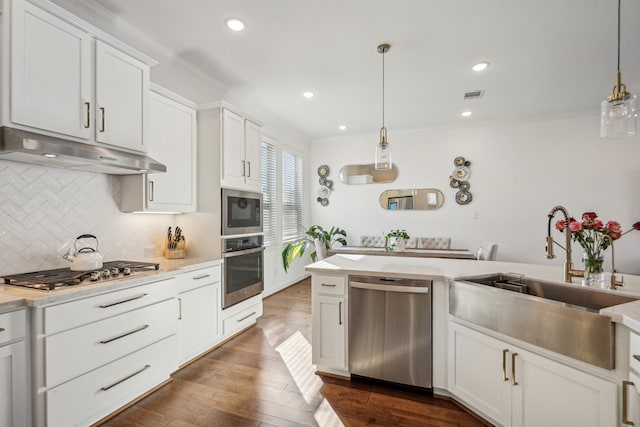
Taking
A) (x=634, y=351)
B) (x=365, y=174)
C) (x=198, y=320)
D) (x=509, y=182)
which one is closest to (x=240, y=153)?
(x=198, y=320)

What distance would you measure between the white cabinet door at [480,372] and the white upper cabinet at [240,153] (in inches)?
94.3

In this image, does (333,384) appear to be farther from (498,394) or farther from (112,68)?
(112,68)

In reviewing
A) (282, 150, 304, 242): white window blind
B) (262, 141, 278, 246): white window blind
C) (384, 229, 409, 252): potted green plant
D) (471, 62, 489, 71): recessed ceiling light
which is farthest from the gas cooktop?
(471, 62, 489, 71): recessed ceiling light

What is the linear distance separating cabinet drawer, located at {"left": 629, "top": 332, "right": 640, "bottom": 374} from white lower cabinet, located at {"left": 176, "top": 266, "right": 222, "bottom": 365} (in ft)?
8.71

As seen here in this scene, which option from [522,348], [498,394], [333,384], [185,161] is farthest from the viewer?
[185,161]

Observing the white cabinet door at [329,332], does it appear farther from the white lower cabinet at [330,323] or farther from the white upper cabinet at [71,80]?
the white upper cabinet at [71,80]

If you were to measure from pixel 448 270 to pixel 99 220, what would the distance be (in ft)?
9.18

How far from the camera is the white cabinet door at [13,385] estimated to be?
4.59 ft

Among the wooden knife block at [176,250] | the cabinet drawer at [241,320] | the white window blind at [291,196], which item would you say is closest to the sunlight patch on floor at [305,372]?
the cabinet drawer at [241,320]

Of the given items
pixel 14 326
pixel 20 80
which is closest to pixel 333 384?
pixel 14 326

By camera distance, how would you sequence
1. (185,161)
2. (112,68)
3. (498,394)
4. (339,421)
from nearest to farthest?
(498,394) < (339,421) < (112,68) < (185,161)

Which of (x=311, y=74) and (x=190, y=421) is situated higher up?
(x=311, y=74)

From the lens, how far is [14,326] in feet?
4.70

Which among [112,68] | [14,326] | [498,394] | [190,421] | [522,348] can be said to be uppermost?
[112,68]
